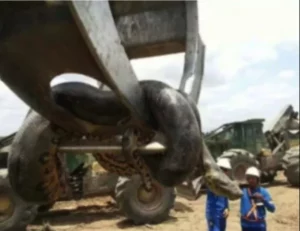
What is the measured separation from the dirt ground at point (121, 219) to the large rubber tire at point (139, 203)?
0.53 ft

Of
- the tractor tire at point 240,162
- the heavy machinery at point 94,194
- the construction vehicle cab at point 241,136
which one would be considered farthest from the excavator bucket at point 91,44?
the construction vehicle cab at point 241,136

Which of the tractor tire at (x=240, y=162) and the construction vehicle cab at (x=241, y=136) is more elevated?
the construction vehicle cab at (x=241, y=136)

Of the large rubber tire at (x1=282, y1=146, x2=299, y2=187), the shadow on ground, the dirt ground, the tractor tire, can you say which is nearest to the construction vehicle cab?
the large rubber tire at (x1=282, y1=146, x2=299, y2=187)

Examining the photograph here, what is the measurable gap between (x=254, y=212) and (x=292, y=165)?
28.3 ft

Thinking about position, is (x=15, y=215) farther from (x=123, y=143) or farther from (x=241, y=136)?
(x=241, y=136)

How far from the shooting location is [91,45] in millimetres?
1862

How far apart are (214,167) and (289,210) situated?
1011 centimetres

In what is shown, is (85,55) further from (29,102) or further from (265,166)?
(265,166)

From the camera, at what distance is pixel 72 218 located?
10.3 metres

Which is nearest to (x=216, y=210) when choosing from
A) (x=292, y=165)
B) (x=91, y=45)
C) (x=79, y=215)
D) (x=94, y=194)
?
(x=79, y=215)

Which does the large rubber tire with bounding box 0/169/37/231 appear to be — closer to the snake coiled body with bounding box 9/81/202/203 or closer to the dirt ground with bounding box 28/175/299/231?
the dirt ground with bounding box 28/175/299/231

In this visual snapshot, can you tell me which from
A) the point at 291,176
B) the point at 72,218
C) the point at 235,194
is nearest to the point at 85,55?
the point at 235,194

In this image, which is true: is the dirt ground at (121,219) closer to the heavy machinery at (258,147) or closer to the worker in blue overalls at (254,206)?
the heavy machinery at (258,147)

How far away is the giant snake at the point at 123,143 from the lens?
2041mm
